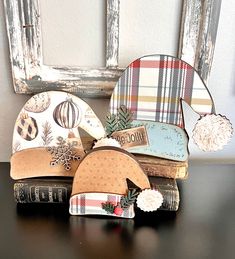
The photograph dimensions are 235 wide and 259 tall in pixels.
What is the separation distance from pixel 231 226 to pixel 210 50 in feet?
1.23

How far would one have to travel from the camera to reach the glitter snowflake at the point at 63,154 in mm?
724

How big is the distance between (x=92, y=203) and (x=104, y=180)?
2.0 inches

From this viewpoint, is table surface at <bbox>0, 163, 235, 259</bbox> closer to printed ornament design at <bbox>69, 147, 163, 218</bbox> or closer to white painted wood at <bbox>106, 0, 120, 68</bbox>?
printed ornament design at <bbox>69, 147, 163, 218</bbox>

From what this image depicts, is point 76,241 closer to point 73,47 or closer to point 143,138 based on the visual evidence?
point 143,138

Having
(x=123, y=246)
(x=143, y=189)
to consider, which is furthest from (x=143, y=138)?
(x=123, y=246)

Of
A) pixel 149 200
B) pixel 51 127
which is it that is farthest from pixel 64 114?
pixel 149 200

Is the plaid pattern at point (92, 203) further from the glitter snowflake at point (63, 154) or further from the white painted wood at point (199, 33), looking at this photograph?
the white painted wood at point (199, 33)

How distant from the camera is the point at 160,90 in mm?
767

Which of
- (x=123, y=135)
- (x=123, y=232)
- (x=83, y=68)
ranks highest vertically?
(x=83, y=68)

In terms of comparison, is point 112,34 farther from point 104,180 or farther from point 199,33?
point 104,180

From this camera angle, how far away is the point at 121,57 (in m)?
0.83

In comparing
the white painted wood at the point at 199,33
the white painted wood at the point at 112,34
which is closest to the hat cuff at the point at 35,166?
the white painted wood at the point at 112,34

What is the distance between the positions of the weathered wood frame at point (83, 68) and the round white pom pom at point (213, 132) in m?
0.16

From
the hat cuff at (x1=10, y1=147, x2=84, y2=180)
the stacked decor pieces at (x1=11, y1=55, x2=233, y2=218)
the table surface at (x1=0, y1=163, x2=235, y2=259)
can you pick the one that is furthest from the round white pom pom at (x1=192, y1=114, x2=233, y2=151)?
the hat cuff at (x1=10, y1=147, x2=84, y2=180)
